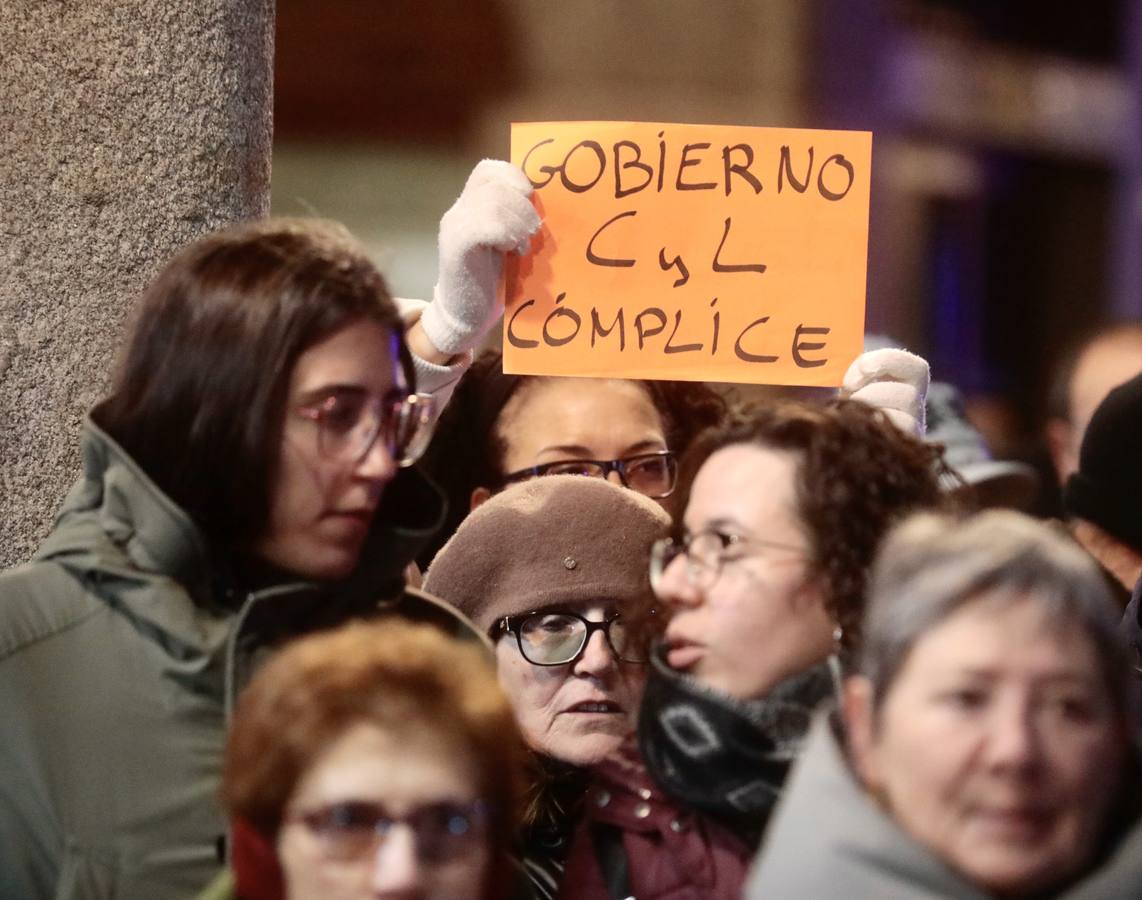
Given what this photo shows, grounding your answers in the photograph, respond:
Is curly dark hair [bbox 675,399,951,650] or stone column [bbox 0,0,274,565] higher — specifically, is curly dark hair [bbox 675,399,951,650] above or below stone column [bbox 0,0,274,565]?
below

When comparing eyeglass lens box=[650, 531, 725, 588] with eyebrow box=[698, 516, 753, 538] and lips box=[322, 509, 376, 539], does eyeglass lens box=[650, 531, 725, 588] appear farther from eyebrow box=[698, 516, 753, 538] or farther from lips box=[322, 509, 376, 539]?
lips box=[322, 509, 376, 539]

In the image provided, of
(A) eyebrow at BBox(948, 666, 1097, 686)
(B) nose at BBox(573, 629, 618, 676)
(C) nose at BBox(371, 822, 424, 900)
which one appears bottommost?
(C) nose at BBox(371, 822, 424, 900)

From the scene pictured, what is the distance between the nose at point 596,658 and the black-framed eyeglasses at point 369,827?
93cm

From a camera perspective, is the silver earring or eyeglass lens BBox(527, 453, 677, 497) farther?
eyeglass lens BBox(527, 453, 677, 497)

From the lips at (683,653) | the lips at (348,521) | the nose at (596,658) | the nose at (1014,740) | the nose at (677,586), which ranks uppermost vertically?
the lips at (348,521)

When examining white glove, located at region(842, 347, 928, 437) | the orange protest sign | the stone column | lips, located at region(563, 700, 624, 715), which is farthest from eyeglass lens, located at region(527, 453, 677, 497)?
the stone column

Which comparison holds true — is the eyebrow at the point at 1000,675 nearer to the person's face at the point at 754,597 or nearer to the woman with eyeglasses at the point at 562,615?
the person's face at the point at 754,597

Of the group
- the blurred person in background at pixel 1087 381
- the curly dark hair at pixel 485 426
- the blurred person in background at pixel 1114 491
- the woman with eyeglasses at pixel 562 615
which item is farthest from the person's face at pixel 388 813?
the blurred person in background at pixel 1087 381

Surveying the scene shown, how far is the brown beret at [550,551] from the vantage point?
2.83 meters

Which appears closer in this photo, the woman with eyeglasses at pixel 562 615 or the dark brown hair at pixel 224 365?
the dark brown hair at pixel 224 365

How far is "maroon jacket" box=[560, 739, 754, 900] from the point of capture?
7.47 feet

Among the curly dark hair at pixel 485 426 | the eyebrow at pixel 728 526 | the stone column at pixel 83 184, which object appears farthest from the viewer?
the curly dark hair at pixel 485 426

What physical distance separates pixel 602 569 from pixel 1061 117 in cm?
1321

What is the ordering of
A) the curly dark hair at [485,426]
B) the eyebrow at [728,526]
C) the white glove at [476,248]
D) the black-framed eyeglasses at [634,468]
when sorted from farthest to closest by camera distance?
the curly dark hair at [485,426] < the black-framed eyeglasses at [634,468] < the white glove at [476,248] < the eyebrow at [728,526]
